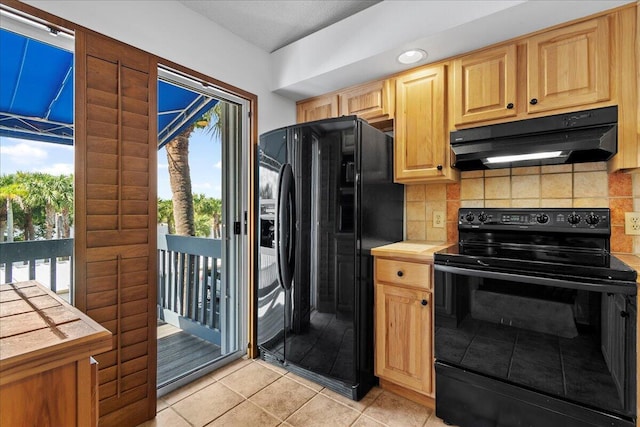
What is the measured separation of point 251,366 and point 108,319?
107cm

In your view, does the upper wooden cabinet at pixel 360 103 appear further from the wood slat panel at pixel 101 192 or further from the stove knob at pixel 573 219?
the wood slat panel at pixel 101 192

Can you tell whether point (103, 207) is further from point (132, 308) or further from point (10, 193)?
point (132, 308)

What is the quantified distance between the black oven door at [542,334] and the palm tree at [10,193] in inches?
86.6

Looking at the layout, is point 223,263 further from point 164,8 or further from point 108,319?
point 164,8

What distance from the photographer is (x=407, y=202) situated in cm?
236

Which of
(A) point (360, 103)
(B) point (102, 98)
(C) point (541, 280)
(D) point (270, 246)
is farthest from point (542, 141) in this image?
(B) point (102, 98)

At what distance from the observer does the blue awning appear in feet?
5.01

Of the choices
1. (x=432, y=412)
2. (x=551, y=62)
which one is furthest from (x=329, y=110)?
(x=432, y=412)

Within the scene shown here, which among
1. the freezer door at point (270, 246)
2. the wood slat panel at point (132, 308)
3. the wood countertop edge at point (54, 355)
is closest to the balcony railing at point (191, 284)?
the freezer door at point (270, 246)

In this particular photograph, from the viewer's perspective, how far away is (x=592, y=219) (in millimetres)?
1690

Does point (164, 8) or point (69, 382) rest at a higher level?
point (164, 8)

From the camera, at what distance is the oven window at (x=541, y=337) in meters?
1.26

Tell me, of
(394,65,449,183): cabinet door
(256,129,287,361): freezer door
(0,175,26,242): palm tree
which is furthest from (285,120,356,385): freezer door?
(0,175,26,242): palm tree

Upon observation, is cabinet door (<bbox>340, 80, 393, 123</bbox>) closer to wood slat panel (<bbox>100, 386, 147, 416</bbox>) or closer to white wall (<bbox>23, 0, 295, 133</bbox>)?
white wall (<bbox>23, 0, 295, 133</bbox>)
